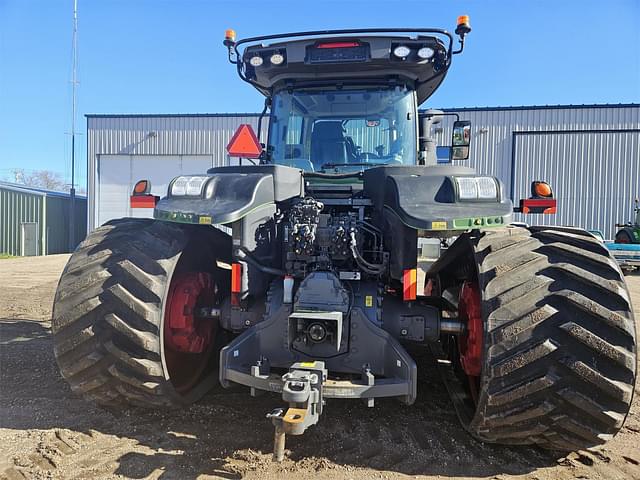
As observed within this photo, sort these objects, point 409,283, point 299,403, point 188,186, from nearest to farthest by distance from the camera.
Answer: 1. point 299,403
2. point 409,283
3. point 188,186

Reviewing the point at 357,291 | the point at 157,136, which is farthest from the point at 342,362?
the point at 157,136

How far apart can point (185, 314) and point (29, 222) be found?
21.8 m

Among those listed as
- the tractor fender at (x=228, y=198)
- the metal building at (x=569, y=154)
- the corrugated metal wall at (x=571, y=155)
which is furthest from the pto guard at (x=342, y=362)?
the corrugated metal wall at (x=571, y=155)

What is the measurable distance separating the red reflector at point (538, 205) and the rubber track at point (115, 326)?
2.69m

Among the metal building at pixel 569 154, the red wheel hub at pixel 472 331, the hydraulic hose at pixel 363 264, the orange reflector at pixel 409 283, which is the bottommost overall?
the red wheel hub at pixel 472 331

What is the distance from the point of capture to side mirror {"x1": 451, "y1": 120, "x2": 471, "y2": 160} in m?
4.34

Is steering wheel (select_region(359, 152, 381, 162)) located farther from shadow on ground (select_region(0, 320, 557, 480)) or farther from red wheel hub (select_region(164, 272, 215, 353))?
shadow on ground (select_region(0, 320, 557, 480))

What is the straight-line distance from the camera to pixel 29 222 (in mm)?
21609

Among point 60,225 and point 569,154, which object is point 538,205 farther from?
point 60,225

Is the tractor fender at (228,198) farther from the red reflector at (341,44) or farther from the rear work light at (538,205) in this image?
the rear work light at (538,205)

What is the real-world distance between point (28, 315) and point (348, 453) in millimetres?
6226

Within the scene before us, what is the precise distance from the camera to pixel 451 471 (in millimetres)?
2738

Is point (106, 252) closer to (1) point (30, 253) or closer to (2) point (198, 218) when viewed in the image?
(2) point (198, 218)

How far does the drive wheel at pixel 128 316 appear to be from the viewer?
3.00 metres
